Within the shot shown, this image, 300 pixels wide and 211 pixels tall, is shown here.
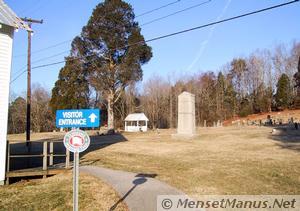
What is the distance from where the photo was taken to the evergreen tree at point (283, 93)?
5944 cm

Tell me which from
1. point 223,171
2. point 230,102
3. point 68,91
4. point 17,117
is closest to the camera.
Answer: point 223,171

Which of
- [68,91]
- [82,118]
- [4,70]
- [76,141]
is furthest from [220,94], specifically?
[76,141]

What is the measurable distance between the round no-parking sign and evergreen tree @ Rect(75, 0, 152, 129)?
106ft

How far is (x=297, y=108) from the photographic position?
189 ft

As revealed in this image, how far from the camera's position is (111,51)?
3897 centimetres

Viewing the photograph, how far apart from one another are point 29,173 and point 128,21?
1262 inches

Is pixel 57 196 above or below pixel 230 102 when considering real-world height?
below

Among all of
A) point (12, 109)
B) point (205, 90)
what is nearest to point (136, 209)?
point (205, 90)

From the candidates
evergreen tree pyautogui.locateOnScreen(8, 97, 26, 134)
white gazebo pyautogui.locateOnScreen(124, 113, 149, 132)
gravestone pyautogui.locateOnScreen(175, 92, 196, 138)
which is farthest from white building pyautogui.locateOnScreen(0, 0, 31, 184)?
evergreen tree pyautogui.locateOnScreen(8, 97, 26, 134)

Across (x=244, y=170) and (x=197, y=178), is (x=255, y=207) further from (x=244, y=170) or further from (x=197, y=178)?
(x=244, y=170)

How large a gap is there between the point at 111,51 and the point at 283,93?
36463 millimetres

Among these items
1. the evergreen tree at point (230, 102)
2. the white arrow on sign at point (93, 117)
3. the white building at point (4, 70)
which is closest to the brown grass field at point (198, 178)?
the white building at point (4, 70)

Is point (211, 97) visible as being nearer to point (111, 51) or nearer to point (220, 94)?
point (220, 94)

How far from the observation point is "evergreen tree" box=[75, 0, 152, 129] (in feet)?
127
